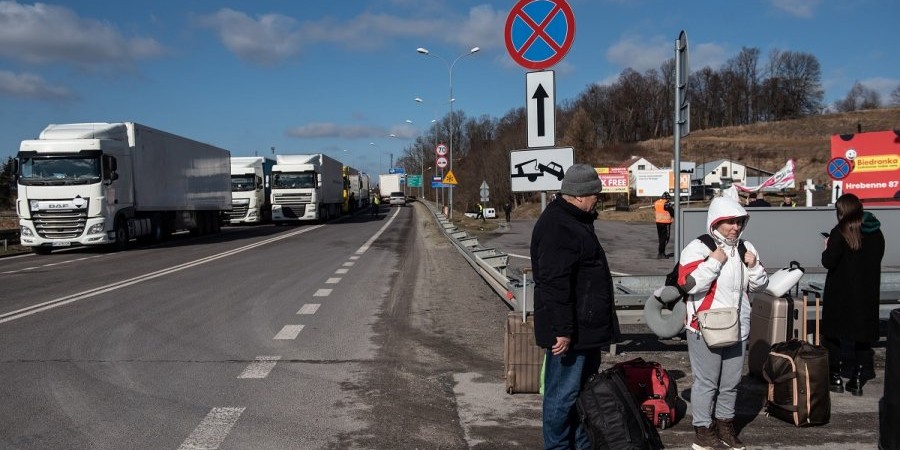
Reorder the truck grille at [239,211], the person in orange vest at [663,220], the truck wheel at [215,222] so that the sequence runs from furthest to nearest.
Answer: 1. the truck grille at [239,211]
2. the truck wheel at [215,222]
3. the person in orange vest at [663,220]

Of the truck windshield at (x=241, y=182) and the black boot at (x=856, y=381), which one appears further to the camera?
the truck windshield at (x=241, y=182)

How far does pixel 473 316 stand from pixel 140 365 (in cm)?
459

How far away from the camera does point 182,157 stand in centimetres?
2938

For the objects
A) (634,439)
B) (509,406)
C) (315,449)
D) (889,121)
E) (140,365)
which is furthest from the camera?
(889,121)

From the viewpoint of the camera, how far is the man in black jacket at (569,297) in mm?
3945

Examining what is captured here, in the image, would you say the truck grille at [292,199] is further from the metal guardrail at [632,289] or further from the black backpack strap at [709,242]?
the black backpack strap at [709,242]

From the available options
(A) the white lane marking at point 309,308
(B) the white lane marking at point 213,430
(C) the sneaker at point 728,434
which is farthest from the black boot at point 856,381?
(A) the white lane marking at point 309,308

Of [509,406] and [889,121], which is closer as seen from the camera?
[509,406]

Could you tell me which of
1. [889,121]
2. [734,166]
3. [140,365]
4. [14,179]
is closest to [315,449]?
[140,365]

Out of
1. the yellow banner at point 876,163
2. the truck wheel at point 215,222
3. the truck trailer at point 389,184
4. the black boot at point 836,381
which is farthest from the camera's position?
the truck trailer at point 389,184

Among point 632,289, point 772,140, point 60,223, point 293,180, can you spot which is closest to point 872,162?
point 632,289

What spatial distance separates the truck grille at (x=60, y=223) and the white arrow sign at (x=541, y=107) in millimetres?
18675

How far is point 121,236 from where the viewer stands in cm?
Answer: 2319

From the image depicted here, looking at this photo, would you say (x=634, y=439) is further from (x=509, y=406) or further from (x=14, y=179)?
(x=14, y=179)
